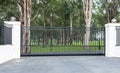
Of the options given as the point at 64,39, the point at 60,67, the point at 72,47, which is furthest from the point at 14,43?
the point at 60,67

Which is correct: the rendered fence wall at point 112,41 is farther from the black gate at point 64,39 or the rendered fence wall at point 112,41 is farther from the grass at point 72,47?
the grass at point 72,47

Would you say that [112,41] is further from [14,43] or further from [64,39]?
[14,43]

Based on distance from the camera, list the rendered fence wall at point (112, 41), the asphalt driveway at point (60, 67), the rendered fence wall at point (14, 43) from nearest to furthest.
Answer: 1. the asphalt driveway at point (60, 67)
2. the rendered fence wall at point (14, 43)
3. the rendered fence wall at point (112, 41)

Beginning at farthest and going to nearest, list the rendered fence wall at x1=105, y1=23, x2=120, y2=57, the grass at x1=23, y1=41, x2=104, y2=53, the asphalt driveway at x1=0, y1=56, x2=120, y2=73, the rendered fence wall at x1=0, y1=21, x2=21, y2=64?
the grass at x1=23, y1=41, x2=104, y2=53 → the rendered fence wall at x1=105, y1=23, x2=120, y2=57 → the rendered fence wall at x1=0, y1=21, x2=21, y2=64 → the asphalt driveway at x1=0, y1=56, x2=120, y2=73

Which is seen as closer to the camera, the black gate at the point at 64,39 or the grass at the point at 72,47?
the black gate at the point at 64,39

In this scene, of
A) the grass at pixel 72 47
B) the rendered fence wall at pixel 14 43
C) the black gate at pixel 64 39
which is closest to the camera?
the rendered fence wall at pixel 14 43

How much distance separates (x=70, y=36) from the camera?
Answer: 19750 millimetres

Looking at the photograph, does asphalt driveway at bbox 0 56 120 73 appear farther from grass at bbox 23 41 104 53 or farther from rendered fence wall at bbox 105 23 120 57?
grass at bbox 23 41 104 53

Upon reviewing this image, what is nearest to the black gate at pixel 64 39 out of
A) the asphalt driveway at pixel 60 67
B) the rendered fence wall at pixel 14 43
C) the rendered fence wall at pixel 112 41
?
the rendered fence wall at pixel 112 41

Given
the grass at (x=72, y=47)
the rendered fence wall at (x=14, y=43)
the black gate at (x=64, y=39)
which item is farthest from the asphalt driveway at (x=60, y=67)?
the grass at (x=72, y=47)

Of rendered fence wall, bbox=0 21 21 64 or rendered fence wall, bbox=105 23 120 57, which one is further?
rendered fence wall, bbox=105 23 120 57

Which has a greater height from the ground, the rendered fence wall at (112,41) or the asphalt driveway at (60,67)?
the rendered fence wall at (112,41)

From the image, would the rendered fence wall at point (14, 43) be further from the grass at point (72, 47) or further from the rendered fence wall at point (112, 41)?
the rendered fence wall at point (112, 41)

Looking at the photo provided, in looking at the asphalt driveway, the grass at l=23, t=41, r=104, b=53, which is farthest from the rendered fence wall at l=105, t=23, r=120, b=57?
the asphalt driveway
